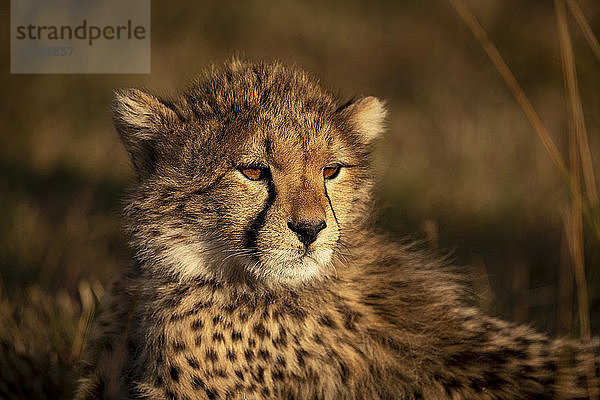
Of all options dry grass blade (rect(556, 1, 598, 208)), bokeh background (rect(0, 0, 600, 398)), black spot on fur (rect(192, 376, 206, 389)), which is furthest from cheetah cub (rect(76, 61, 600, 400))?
dry grass blade (rect(556, 1, 598, 208))

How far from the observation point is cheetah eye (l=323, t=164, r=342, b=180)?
10.5 ft

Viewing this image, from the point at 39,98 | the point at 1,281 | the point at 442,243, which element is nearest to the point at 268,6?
the point at 39,98

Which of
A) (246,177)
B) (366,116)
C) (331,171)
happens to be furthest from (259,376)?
(366,116)

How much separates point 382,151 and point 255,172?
13.2 feet

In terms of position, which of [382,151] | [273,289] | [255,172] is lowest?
[273,289]

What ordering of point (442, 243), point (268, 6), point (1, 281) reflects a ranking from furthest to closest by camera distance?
point (268, 6), point (442, 243), point (1, 281)

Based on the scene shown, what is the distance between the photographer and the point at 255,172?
3.07 m

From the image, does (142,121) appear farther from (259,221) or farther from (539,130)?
(539,130)

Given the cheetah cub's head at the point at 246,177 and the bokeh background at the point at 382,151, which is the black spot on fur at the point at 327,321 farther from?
the bokeh background at the point at 382,151

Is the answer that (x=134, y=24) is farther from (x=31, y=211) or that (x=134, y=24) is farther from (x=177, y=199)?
(x=177, y=199)

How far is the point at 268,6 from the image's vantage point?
9680 mm

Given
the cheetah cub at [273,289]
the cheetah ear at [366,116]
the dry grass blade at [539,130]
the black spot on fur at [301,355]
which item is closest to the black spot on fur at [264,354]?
the cheetah cub at [273,289]

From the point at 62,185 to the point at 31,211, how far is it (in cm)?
78

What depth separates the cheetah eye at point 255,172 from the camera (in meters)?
3.06
